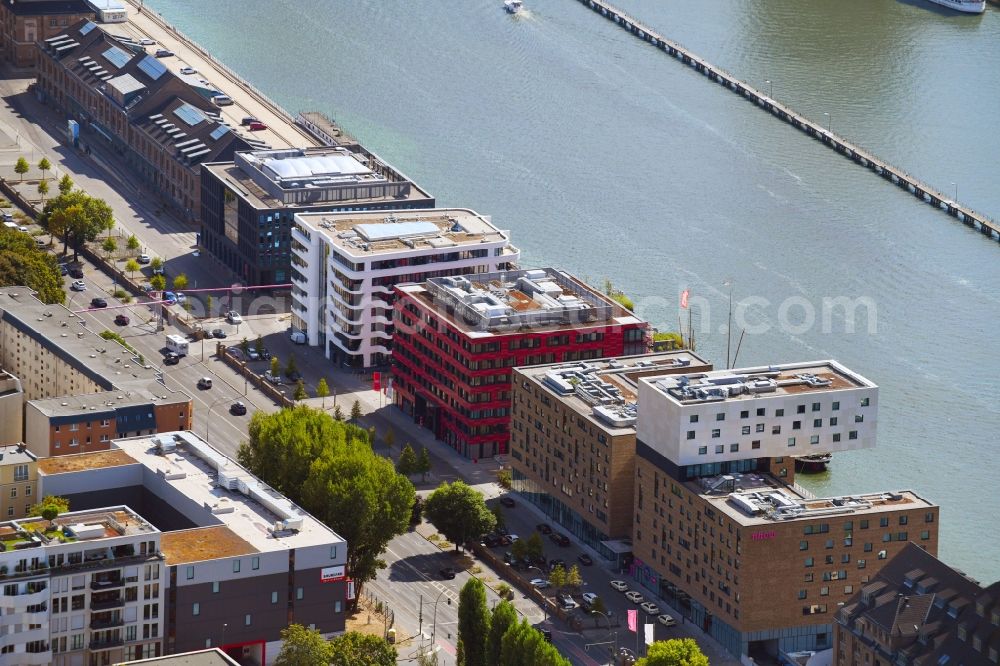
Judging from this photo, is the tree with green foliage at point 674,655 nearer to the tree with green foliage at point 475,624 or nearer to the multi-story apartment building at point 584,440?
the tree with green foliage at point 475,624

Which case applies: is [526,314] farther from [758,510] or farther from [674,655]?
[674,655]

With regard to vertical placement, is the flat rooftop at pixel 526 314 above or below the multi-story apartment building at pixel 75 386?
above

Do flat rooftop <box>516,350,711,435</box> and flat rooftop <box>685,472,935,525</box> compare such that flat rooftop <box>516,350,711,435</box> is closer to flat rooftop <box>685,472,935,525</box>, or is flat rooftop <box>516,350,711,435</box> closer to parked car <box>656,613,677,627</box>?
flat rooftop <box>685,472,935,525</box>

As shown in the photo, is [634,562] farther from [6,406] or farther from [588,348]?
[6,406]

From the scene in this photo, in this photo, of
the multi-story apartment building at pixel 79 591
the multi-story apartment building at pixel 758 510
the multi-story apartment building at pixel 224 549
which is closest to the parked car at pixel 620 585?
the multi-story apartment building at pixel 758 510

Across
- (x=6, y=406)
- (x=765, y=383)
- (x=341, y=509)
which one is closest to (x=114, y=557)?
(x=341, y=509)

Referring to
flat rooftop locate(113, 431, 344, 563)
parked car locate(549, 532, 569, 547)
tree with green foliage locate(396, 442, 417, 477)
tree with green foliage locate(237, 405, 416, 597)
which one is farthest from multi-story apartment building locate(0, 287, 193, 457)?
parked car locate(549, 532, 569, 547)
